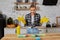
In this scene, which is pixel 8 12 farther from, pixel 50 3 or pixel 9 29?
pixel 50 3

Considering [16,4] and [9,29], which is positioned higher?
[16,4]

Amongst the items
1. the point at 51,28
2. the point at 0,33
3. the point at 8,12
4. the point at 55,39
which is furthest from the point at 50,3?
the point at 55,39

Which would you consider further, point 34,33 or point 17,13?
point 17,13

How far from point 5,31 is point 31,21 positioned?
6.16ft

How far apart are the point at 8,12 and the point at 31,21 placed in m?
2.25

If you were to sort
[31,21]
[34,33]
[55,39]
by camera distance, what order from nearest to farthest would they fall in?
[55,39]
[34,33]
[31,21]

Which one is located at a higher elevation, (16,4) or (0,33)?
(16,4)

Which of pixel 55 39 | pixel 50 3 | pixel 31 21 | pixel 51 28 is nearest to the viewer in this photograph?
pixel 55 39

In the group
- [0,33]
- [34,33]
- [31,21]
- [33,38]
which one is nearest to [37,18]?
[31,21]

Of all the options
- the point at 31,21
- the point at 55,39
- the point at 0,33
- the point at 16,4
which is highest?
the point at 16,4

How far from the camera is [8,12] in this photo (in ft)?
17.4

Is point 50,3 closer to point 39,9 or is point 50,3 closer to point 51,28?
point 39,9

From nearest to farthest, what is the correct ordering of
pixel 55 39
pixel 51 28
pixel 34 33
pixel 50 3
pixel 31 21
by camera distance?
pixel 55 39 < pixel 34 33 < pixel 31 21 < pixel 51 28 < pixel 50 3

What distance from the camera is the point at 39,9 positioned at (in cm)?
531
